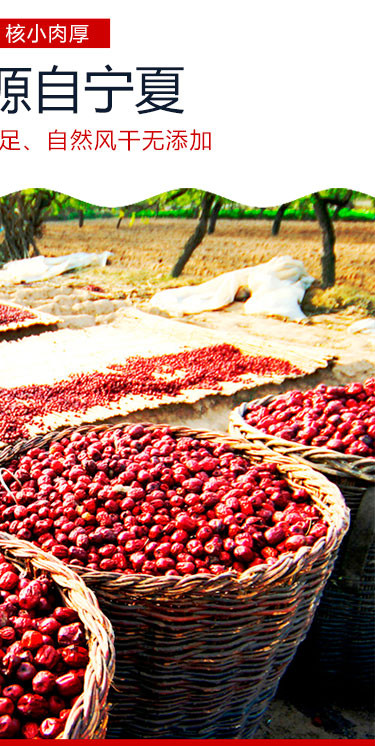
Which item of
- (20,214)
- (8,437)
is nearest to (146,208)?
(20,214)

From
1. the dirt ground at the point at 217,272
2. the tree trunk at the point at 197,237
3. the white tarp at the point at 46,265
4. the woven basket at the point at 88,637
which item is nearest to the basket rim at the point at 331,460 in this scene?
the woven basket at the point at 88,637

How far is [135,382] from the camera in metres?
3.17

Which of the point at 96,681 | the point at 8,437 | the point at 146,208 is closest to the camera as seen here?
the point at 96,681

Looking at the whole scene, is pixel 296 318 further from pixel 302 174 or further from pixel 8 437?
pixel 8 437

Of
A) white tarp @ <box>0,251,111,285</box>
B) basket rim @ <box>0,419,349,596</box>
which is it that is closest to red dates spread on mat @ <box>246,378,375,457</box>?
basket rim @ <box>0,419,349,596</box>

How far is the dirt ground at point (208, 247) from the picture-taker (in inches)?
125

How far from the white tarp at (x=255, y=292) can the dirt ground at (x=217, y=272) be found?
0.04 meters

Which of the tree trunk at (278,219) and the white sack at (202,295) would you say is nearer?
the tree trunk at (278,219)

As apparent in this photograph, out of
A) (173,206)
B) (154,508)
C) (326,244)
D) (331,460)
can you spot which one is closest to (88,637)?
(154,508)

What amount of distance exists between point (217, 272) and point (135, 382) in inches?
27.4

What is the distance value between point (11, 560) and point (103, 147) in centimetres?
143

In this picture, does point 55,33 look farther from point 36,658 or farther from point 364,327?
point 364,327

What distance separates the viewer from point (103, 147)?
Answer: 89.3 inches

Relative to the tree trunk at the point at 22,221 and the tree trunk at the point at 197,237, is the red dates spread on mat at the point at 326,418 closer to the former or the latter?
the tree trunk at the point at 197,237
